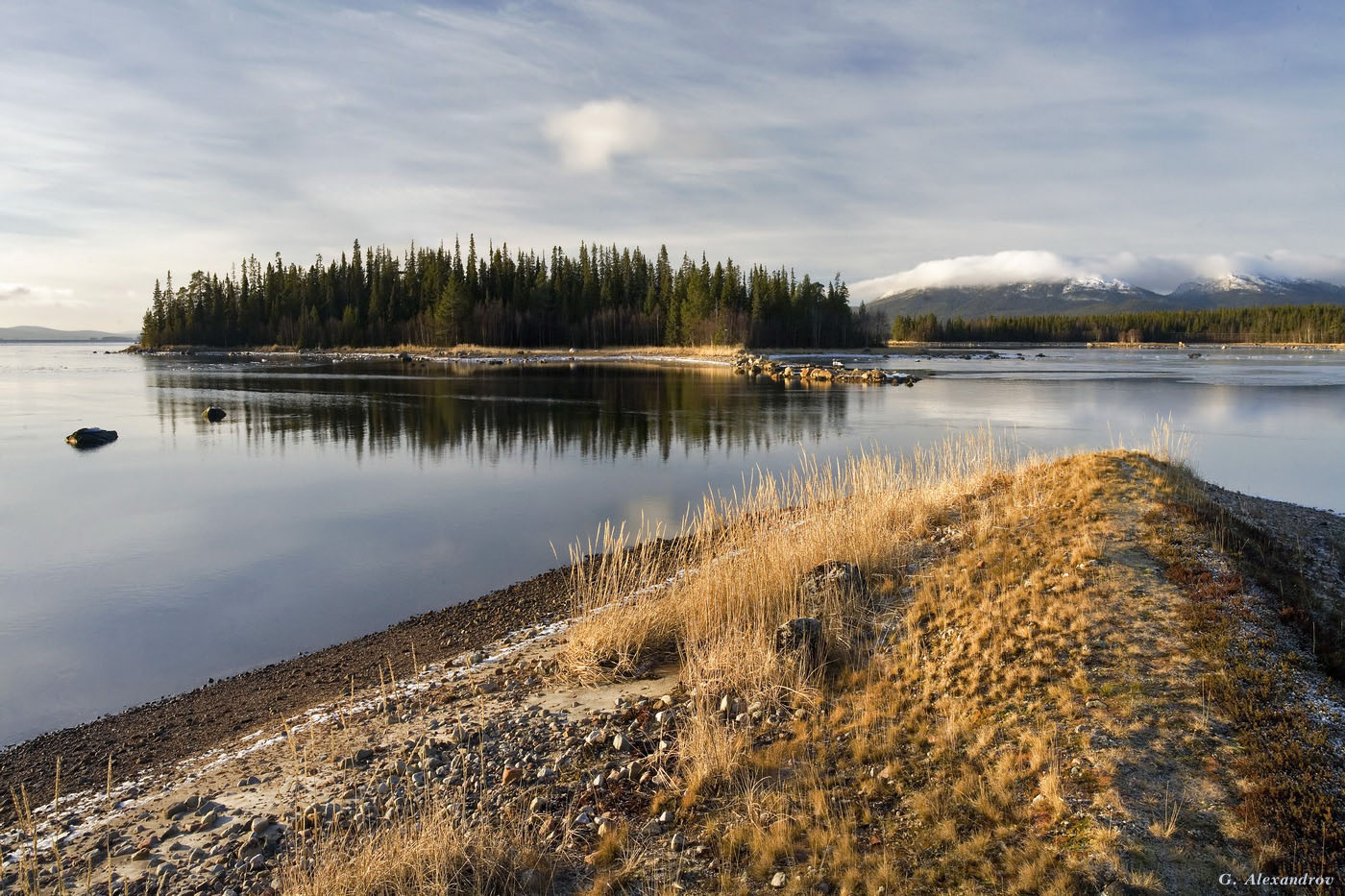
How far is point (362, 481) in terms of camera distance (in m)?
20.4

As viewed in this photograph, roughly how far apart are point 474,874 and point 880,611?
17.9 feet

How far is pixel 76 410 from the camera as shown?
38.1m

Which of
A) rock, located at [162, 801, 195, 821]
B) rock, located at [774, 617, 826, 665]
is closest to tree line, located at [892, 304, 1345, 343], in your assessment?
rock, located at [774, 617, 826, 665]

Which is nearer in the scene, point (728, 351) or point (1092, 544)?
point (1092, 544)

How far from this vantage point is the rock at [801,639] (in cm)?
780

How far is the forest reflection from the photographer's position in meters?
26.5

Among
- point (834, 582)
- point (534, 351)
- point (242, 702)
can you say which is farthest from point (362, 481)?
point (534, 351)

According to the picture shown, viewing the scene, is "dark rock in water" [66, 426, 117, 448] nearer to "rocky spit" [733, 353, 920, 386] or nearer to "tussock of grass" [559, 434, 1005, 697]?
"tussock of grass" [559, 434, 1005, 697]

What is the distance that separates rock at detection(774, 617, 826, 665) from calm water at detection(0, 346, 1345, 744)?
5828 mm

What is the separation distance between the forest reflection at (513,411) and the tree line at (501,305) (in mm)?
44132

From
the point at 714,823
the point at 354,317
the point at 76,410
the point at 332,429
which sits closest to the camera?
the point at 714,823

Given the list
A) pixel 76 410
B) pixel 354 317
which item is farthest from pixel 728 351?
pixel 76 410

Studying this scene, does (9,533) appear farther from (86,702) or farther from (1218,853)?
(1218,853)

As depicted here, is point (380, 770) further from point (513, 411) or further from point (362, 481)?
point (513, 411)
